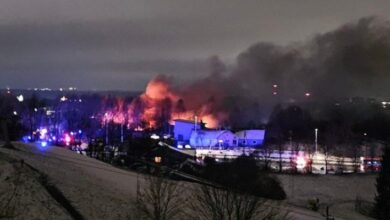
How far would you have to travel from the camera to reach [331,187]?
51875mm

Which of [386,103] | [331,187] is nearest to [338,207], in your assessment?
[331,187]

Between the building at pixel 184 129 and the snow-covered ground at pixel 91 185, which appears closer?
the snow-covered ground at pixel 91 185

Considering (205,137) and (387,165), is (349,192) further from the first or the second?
(205,137)

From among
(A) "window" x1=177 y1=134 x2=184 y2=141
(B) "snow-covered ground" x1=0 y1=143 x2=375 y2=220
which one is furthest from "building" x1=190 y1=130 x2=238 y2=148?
(B) "snow-covered ground" x1=0 y1=143 x2=375 y2=220

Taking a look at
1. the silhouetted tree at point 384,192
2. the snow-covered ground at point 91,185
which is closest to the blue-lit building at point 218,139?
the silhouetted tree at point 384,192

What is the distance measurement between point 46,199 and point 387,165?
25.5m

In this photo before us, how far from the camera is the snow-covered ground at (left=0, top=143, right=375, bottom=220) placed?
981 inches

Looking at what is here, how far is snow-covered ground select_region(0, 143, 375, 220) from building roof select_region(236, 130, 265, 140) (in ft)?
128

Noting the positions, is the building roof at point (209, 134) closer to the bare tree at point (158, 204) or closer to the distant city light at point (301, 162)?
the distant city light at point (301, 162)

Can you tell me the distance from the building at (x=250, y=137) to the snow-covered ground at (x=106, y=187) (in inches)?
1474

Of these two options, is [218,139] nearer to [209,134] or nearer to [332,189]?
[209,134]

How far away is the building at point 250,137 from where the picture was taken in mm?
90619

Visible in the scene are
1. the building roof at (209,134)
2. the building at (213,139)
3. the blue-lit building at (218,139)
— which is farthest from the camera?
the building roof at (209,134)

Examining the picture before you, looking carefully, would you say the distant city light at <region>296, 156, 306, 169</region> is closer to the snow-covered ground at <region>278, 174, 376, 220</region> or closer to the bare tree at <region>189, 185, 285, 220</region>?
the snow-covered ground at <region>278, 174, 376, 220</region>
